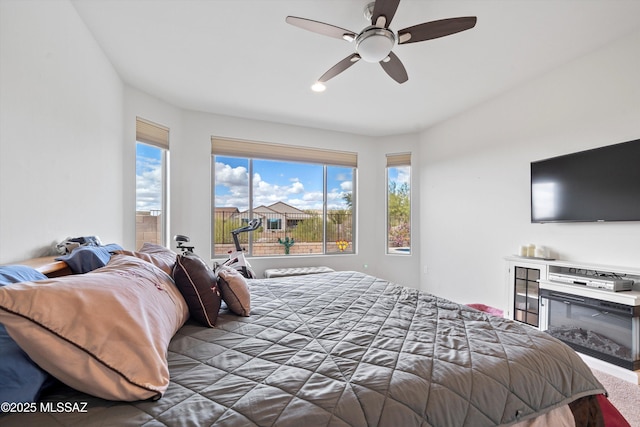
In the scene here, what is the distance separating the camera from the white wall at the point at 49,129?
1407 mm

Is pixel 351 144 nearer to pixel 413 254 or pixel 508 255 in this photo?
pixel 413 254

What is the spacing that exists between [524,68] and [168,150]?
4210 millimetres

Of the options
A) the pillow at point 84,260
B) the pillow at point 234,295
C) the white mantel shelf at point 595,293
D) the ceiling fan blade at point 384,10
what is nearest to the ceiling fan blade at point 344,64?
the ceiling fan blade at point 384,10

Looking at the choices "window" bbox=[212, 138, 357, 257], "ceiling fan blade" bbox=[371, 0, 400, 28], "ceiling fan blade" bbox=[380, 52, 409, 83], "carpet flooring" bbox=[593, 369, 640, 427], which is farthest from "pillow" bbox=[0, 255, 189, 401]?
"window" bbox=[212, 138, 357, 257]

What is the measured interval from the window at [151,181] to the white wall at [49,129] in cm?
77

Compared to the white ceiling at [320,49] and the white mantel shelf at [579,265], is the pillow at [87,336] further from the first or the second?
the white mantel shelf at [579,265]

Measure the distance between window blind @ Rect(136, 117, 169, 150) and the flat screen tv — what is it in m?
4.39

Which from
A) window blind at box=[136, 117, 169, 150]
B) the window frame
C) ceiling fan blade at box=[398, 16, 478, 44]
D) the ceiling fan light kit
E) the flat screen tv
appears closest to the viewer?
ceiling fan blade at box=[398, 16, 478, 44]

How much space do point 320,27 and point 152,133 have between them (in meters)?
2.65

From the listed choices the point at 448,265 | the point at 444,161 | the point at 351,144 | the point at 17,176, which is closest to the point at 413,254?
the point at 448,265

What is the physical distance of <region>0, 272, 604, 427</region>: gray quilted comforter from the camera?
79 centimetres

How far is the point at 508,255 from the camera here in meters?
3.46

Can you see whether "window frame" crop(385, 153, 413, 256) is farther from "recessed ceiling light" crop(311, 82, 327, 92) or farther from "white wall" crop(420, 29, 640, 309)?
"recessed ceiling light" crop(311, 82, 327, 92)

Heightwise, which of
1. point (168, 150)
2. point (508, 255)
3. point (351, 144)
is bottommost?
point (508, 255)
